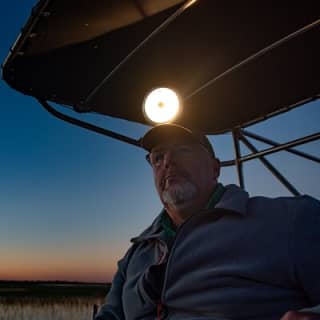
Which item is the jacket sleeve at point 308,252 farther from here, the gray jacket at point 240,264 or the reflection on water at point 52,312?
the reflection on water at point 52,312

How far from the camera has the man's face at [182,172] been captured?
2.03 m

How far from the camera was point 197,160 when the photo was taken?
84.3 inches

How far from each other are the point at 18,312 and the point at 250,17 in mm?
20620

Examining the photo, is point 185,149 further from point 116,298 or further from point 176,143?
point 116,298

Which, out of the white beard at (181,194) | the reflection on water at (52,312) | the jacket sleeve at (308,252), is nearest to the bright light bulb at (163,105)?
the white beard at (181,194)

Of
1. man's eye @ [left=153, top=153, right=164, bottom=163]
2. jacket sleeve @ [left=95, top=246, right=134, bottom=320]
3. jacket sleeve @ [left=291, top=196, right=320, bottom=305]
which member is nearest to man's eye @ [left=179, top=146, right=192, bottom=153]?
man's eye @ [left=153, top=153, right=164, bottom=163]

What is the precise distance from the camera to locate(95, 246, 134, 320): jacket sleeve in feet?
6.83

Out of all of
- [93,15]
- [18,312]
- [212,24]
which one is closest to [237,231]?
[212,24]

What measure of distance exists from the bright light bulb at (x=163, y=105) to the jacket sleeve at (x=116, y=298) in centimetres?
72

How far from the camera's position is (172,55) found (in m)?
2.16

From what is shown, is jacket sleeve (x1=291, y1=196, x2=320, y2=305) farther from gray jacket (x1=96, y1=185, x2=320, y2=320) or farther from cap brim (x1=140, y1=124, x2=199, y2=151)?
cap brim (x1=140, y1=124, x2=199, y2=151)

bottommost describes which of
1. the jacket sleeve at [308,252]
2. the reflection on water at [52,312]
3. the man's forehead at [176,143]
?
the reflection on water at [52,312]

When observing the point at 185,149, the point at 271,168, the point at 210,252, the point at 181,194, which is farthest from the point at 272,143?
the point at 210,252

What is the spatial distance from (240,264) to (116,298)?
2.69 feet
